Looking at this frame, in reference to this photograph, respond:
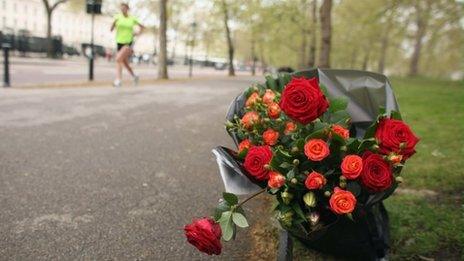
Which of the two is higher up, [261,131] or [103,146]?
[261,131]

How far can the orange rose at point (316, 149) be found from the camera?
5.98ft

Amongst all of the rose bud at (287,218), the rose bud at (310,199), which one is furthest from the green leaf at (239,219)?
the rose bud at (310,199)

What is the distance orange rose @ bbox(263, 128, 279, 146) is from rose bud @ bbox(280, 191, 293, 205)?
28cm

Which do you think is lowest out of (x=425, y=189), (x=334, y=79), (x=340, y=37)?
(x=425, y=189)

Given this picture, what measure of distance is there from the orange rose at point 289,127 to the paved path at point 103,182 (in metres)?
0.91

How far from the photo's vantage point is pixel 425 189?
13.3 ft

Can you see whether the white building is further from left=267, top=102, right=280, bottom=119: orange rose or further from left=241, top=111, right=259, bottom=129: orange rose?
left=267, top=102, right=280, bottom=119: orange rose

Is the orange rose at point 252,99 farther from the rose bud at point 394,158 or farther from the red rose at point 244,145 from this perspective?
the rose bud at point 394,158

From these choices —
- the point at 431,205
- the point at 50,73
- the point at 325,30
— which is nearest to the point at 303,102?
the point at 431,205

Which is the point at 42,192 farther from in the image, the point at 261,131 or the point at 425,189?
the point at 425,189

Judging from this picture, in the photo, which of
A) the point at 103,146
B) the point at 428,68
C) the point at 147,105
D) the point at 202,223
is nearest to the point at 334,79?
the point at 202,223

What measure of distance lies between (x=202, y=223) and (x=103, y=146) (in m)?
3.54

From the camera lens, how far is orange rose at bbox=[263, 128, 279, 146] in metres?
2.11

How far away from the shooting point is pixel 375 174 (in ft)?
6.06
